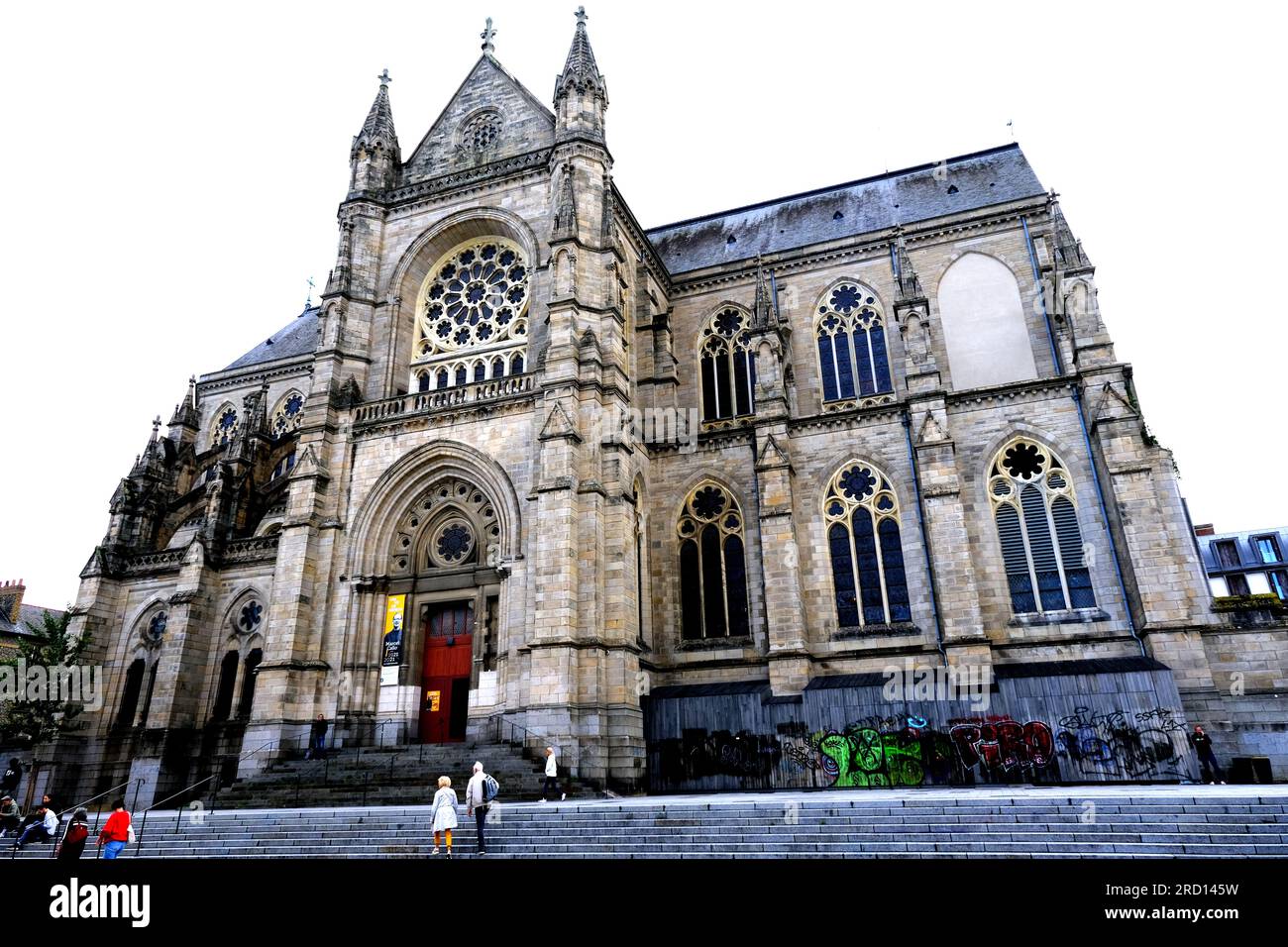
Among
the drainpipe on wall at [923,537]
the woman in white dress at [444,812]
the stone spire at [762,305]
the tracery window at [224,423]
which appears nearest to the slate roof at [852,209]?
the stone spire at [762,305]

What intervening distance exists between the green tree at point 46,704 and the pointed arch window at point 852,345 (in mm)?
26255

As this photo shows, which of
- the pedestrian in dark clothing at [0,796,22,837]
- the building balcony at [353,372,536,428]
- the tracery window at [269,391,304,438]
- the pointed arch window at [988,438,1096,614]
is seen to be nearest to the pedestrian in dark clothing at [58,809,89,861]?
the pedestrian in dark clothing at [0,796,22,837]

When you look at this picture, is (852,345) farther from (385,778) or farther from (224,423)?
(224,423)

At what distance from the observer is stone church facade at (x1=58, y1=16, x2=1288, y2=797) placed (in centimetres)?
1959

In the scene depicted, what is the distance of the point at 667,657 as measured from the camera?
23.8 meters

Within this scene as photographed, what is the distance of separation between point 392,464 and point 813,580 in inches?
508

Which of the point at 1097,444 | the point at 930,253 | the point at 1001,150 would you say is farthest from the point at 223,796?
the point at 1001,150

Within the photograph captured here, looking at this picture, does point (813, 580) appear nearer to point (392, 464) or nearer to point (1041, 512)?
point (1041, 512)

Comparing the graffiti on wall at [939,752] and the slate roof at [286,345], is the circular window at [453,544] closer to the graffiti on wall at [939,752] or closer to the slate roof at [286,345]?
the graffiti on wall at [939,752]

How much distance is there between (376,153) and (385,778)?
2101 cm

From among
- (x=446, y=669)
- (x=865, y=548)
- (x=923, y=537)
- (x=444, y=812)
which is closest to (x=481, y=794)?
(x=444, y=812)

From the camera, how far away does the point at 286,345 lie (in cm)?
3825

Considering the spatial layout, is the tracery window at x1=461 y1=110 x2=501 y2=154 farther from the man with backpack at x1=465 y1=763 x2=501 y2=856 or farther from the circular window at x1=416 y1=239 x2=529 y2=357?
the man with backpack at x1=465 y1=763 x2=501 y2=856

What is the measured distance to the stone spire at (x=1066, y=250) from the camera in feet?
77.6
